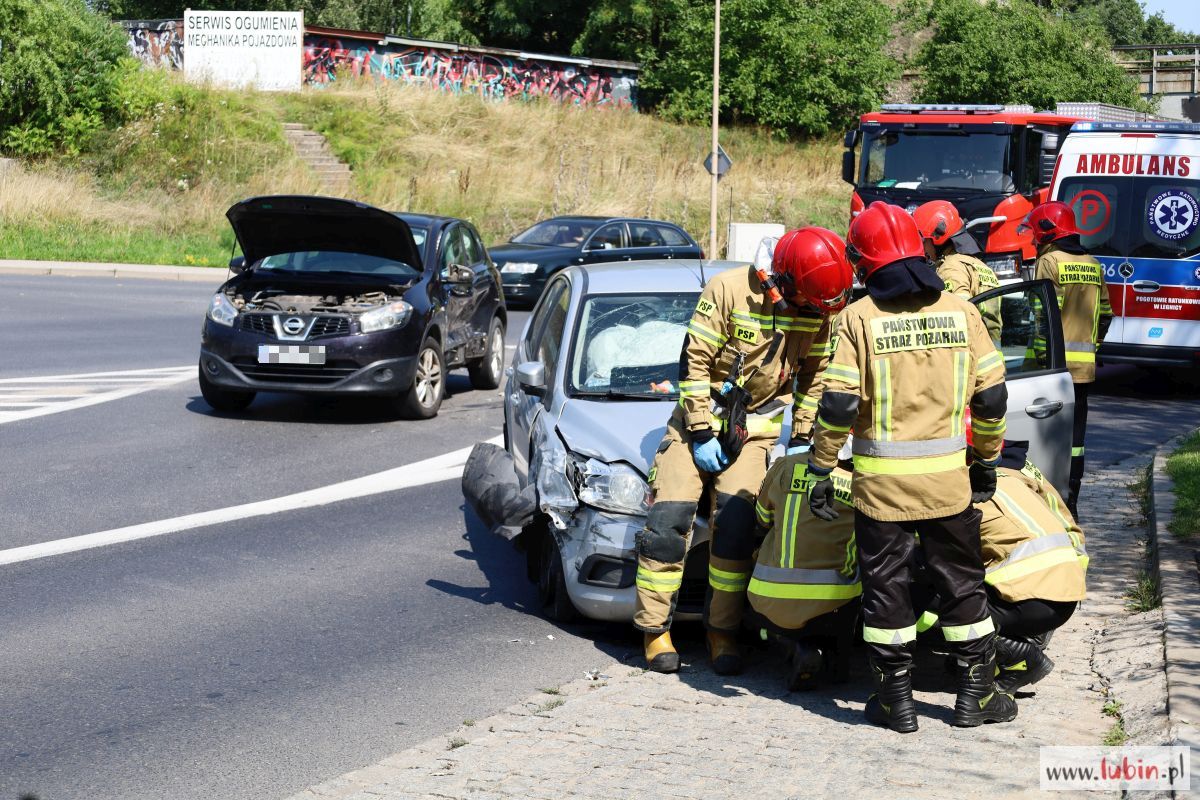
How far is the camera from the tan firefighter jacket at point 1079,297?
9.01 m

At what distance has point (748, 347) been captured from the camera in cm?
605

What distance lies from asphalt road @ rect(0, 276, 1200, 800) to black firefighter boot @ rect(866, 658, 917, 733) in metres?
1.45

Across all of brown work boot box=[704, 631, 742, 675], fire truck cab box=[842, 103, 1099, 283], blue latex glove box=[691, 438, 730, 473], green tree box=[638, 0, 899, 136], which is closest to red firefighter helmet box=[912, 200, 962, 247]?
blue latex glove box=[691, 438, 730, 473]

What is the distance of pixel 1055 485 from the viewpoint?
7770 mm

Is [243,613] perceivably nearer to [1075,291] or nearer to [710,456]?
[710,456]

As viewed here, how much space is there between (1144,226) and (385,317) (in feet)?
26.9

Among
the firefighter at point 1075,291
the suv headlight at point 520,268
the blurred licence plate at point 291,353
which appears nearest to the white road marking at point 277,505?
the blurred licence plate at point 291,353

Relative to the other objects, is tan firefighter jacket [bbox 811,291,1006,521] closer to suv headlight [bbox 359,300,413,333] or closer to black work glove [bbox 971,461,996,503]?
black work glove [bbox 971,461,996,503]

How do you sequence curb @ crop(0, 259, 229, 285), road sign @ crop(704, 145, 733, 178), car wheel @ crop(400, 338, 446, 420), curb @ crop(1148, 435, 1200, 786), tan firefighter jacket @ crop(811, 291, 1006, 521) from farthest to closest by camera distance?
road sign @ crop(704, 145, 733, 178)
curb @ crop(0, 259, 229, 285)
car wheel @ crop(400, 338, 446, 420)
tan firefighter jacket @ crop(811, 291, 1006, 521)
curb @ crop(1148, 435, 1200, 786)

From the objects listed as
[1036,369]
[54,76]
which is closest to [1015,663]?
[1036,369]

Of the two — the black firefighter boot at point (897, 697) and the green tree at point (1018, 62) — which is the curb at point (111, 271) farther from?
the green tree at point (1018, 62)

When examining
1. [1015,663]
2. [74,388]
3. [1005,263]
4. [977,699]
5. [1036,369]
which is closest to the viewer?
[977,699]

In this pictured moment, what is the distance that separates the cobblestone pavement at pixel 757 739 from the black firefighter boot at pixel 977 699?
0.05m

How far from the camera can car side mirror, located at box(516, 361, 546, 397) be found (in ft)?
23.9
